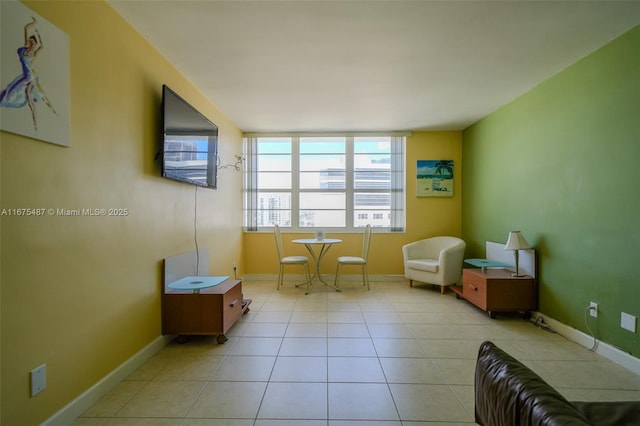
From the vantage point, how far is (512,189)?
341cm

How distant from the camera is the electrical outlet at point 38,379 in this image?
1.33m

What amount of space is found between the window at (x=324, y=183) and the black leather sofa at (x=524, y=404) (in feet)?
12.3

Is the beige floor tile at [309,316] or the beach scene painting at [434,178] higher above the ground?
the beach scene painting at [434,178]

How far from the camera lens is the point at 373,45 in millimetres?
2232

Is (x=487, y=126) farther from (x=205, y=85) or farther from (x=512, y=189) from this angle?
(x=205, y=85)

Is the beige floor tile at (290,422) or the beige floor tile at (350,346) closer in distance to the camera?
the beige floor tile at (290,422)

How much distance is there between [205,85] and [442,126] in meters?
3.52

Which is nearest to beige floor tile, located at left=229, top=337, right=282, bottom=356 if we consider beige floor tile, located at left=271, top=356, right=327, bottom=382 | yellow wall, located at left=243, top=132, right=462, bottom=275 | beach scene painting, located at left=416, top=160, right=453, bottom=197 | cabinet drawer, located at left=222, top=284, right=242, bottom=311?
beige floor tile, located at left=271, top=356, right=327, bottom=382

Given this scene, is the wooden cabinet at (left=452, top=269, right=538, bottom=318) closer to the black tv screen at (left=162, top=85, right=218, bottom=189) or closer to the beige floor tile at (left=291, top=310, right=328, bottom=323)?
the beige floor tile at (left=291, top=310, right=328, bottom=323)

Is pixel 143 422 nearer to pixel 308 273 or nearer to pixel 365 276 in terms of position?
pixel 308 273

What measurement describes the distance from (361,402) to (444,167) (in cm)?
403

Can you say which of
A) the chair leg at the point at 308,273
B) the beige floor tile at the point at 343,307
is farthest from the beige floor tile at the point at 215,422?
the chair leg at the point at 308,273

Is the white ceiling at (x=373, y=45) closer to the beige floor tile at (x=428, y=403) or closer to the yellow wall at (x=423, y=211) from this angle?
the yellow wall at (x=423, y=211)

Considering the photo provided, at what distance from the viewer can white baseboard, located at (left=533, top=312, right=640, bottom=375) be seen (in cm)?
202
